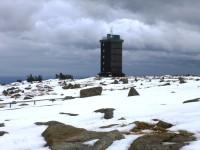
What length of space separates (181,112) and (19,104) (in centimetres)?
2698

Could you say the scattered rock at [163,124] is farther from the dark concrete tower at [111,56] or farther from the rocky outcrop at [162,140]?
the dark concrete tower at [111,56]

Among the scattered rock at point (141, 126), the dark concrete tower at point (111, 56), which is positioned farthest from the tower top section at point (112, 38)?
the scattered rock at point (141, 126)

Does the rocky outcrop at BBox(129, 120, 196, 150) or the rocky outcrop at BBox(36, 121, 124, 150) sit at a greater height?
the rocky outcrop at BBox(129, 120, 196, 150)

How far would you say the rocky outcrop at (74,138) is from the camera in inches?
706

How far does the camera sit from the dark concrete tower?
4264 inches

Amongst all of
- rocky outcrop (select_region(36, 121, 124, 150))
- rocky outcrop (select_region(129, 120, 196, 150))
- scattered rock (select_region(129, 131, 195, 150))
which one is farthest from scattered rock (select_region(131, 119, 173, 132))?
rocky outcrop (select_region(36, 121, 124, 150))

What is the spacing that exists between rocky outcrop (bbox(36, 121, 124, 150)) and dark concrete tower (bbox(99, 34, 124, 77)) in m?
86.4

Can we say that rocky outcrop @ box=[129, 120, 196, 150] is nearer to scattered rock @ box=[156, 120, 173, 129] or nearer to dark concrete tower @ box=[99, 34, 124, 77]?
scattered rock @ box=[156, 120, 173, 129]

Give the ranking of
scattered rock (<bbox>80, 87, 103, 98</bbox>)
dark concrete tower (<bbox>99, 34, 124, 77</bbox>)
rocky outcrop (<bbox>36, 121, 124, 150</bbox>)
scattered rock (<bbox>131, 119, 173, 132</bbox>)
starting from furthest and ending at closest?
dark concrete tower (<bbox>99, 34, 124, 77</bbox>) → scattered rock (<bbox>80, 87, 103, 98</bbox>) → scattered rock (<bbox>131, 119, 173, 132</bbox>) → rocky outcrop (<bbox>36, 121, 124, 150</bbox>)

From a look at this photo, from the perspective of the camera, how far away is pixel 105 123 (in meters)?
25.2

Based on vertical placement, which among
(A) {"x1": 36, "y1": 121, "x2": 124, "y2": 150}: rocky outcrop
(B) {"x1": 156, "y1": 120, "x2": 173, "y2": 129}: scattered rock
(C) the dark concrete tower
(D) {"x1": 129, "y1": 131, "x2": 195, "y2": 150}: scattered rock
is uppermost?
(C) the dark concrete tower

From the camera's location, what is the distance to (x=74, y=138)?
1964 cm

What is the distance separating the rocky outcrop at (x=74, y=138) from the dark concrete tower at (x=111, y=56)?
86.4 m

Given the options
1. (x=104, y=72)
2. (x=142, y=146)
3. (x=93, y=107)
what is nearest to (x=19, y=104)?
(x=93, y=107)
